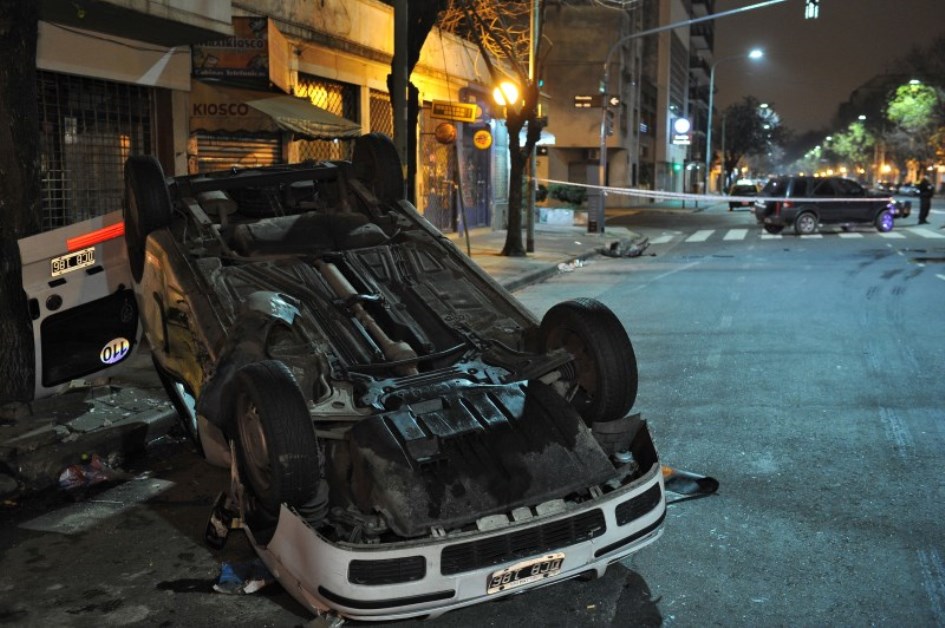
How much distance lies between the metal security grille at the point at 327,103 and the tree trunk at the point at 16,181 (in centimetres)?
958

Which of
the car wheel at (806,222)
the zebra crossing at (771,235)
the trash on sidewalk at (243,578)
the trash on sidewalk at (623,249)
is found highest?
the car wheel at (806,222)

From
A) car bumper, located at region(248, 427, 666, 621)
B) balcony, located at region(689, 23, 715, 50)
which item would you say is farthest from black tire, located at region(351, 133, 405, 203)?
balcony, located at region(689, 23, 715, 50)

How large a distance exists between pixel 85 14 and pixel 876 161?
13433 centimetres

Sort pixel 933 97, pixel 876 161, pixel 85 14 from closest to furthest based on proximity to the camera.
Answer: pixel 85 14 < pixel 933 97 < pixel 876 161

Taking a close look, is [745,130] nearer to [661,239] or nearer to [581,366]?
[661,239]

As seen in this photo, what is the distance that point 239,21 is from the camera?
42.3ft

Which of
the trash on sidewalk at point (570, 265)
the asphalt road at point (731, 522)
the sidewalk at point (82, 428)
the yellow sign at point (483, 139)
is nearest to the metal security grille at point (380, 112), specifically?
the yellow sign at point (483, 139)

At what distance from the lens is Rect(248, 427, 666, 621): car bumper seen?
10.7 feet

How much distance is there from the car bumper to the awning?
10.2 meters

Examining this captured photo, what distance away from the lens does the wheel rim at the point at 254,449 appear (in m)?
3.73

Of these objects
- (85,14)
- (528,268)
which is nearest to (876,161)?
(528,268)

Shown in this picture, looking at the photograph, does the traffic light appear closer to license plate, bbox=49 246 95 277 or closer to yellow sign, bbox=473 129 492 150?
yellow sign, bbox=473 129 492 150

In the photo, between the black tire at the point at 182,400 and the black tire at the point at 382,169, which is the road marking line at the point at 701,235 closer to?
the black tire at the point at 382,169

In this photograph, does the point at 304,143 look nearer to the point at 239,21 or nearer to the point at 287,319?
the point at 239,21
